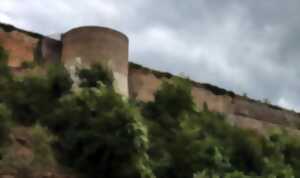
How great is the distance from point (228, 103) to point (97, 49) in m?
6.61

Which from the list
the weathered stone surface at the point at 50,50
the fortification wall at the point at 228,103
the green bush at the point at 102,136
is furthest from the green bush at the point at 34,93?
the fortification wall at the point at 228,103

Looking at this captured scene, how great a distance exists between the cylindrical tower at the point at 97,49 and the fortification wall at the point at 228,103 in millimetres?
1809

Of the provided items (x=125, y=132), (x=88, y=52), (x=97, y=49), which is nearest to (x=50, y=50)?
(x=88, y=52)

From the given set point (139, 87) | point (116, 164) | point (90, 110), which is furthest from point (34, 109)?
point (139, 87)

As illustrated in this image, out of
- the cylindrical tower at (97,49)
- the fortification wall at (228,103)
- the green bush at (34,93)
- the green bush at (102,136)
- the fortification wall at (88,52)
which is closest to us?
the green bush at (102,136)

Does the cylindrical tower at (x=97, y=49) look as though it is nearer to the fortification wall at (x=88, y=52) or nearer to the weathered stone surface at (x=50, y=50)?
the fortification wall at (x=88, y=52)

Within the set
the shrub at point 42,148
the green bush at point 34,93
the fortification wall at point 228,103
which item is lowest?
the shrub at point 42,148

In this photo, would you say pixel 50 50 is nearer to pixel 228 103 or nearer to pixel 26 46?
pixel 26 46

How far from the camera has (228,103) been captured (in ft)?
72.2

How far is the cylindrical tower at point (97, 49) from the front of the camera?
16.6 meters

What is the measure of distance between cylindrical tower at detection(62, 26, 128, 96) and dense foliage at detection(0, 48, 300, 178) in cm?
111

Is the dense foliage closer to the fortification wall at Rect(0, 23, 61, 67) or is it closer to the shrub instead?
the shrub

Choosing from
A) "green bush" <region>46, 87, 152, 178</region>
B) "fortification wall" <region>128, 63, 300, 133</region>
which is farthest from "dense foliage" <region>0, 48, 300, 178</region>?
"fortification wall" <region>128, 63, 300, 133</region>

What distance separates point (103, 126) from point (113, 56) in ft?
14.8
